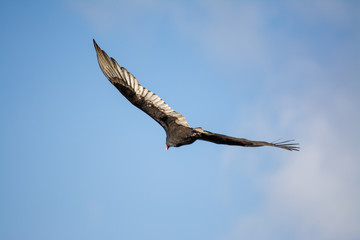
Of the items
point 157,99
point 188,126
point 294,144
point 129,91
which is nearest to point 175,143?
point 188,126

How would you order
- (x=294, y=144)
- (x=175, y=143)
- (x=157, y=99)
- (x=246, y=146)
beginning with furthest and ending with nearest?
(x=157, y=99) → (x=175, y=143) → (x=246, y=146) → (x=294, y=144)

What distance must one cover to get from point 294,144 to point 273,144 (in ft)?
2.14

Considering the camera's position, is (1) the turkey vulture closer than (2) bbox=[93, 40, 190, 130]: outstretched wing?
Yes

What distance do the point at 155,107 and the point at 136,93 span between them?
104 cm

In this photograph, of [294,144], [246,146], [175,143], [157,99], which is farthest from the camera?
[157,99]

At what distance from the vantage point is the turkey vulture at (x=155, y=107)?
43.8 ft

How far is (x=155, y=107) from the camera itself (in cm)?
1480

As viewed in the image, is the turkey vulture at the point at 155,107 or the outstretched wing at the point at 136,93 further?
the outstretched wing at the point at 136,93

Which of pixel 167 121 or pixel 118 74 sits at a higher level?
pixel 118 74

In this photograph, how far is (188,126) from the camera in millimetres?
14031

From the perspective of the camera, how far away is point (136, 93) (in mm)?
15172

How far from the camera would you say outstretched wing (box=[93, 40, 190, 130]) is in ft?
47.9

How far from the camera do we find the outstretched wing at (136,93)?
14602 millimetres

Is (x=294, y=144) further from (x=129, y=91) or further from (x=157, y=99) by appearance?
(x=129, y=91)
